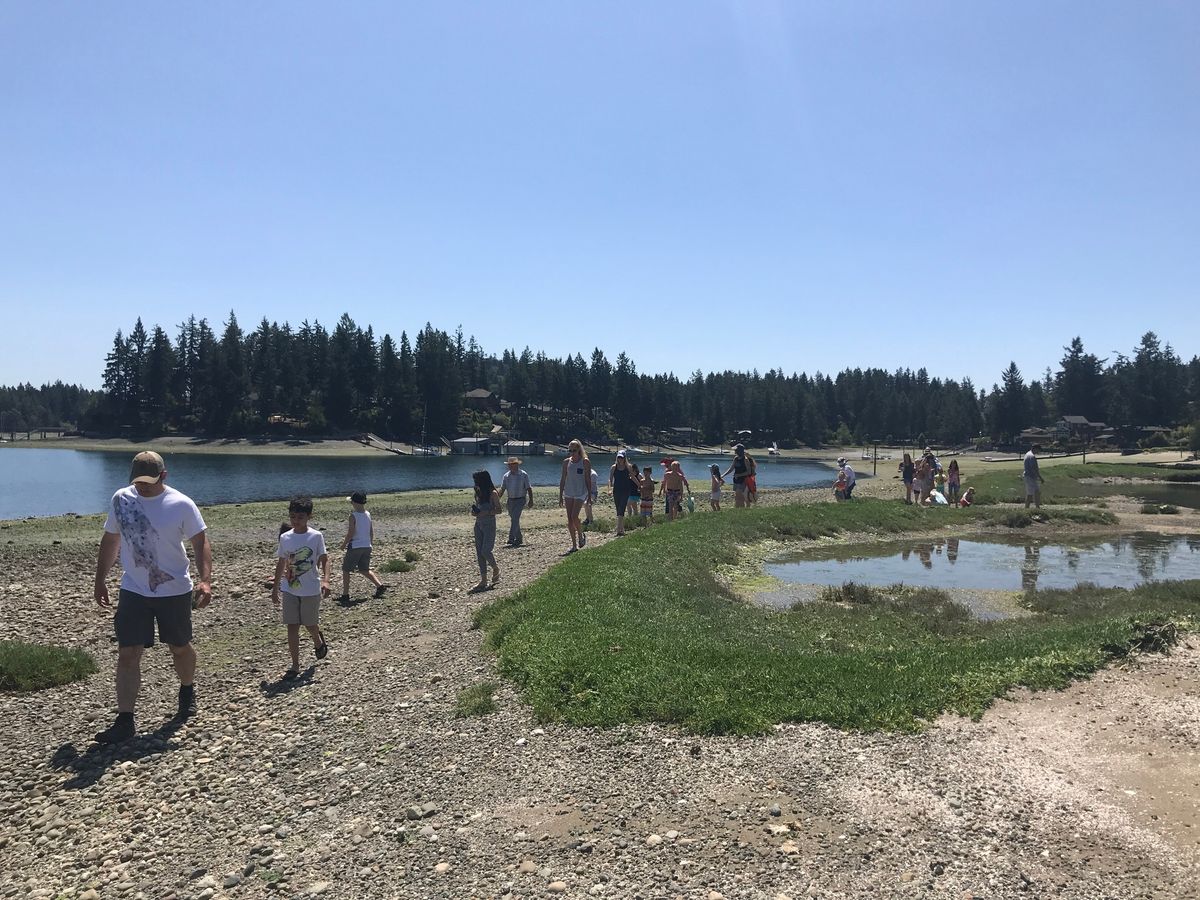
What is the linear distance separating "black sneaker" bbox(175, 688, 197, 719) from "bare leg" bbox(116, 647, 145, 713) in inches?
26.1

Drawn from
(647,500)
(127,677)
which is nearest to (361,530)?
(127,677)

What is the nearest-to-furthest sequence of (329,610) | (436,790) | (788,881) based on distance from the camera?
(788,881)
(436,790)
(329,610)

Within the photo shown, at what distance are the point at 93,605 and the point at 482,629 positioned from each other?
924 centimetres

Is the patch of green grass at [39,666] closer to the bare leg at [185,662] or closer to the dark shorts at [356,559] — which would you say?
the bare leg at [185,662]

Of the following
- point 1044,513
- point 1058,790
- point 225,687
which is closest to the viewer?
point 1058,790

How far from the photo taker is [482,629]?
1181 centimetres

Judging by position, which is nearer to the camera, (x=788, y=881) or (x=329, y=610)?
(x=788, y=881)

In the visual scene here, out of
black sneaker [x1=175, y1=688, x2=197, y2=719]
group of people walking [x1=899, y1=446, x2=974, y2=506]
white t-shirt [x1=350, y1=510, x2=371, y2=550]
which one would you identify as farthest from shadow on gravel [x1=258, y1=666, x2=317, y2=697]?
group of people walking [x1=899, y1=446, x2=974, y2=506]

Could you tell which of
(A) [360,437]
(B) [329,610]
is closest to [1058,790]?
(B) [329,610]

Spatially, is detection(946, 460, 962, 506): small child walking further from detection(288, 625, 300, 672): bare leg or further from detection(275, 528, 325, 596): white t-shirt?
detection(288, 625, 300, 672): bare leg

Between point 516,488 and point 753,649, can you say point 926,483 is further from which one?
point 753,649

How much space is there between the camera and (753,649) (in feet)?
32.3

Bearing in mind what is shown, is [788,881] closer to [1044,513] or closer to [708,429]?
[1044,513]

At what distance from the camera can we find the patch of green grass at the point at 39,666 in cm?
991
